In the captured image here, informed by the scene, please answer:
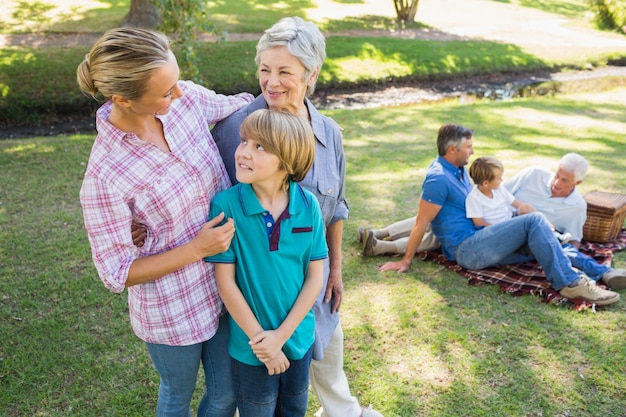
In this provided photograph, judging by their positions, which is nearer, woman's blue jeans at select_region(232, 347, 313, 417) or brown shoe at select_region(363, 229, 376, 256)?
woman's blue jeans at select_region(232, 347, 313, 417)

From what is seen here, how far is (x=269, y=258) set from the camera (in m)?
2.12

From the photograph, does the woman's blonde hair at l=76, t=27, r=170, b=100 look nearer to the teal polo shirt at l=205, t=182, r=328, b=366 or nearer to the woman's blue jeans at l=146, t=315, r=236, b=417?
the teal polo shirt at l=205, t=182, r=328, b=366

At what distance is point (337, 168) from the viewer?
2600 millimetres

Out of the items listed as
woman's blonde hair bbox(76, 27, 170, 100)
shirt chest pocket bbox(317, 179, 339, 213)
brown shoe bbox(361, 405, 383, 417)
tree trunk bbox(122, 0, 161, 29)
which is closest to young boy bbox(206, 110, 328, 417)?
shirt chest pocket bbox(317, 179, 339, 213)

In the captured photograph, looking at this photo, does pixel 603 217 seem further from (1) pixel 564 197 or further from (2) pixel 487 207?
(2) pixel 487 207

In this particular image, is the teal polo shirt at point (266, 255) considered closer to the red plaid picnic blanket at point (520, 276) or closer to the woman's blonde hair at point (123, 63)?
the woman's blonde hair at point (123, 63)

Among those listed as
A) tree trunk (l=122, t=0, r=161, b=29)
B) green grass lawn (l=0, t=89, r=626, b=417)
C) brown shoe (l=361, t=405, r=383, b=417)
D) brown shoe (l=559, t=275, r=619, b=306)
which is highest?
tree trunk (l=122, t=0, r=161, b=29)

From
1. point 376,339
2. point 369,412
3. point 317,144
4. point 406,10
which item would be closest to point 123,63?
point 317,144

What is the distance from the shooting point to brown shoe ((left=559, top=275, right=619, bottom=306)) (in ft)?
13.9

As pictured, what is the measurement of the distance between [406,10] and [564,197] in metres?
15.2

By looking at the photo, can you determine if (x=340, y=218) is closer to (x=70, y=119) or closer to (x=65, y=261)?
(x=65, y=261)

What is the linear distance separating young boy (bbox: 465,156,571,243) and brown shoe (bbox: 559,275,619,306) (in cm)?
72

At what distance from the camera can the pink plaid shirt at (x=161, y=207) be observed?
6.25 feet

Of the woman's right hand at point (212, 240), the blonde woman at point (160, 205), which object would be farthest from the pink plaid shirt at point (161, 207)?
the woman's right hand at point (212, 240)
